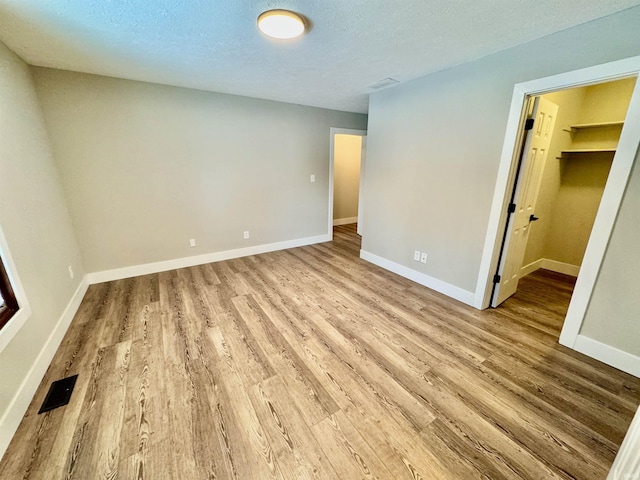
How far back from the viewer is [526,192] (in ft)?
8.09

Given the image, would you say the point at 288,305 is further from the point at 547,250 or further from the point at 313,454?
the point at 547,250

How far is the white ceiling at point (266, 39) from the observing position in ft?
5.02

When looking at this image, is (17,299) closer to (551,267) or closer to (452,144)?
(452,144)

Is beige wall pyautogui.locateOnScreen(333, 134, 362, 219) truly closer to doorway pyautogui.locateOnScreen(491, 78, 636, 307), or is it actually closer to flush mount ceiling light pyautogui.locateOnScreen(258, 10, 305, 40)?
doorway pyautogui.locateOnScreen(491, 78, 636, 307)

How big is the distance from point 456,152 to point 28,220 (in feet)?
12.8


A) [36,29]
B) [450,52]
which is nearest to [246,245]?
[36,29]

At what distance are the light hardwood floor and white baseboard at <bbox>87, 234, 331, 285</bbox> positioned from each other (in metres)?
0.43

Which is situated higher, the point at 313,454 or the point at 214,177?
the point at 214,177

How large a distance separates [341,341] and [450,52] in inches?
107

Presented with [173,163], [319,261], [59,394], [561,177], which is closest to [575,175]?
[561,177]

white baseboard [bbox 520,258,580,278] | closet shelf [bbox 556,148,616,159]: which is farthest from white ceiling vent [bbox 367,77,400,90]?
white baseboard [bbox 520,258,580,278]

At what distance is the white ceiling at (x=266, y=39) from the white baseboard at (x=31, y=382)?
7.48ft

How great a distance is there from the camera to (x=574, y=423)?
1.45m

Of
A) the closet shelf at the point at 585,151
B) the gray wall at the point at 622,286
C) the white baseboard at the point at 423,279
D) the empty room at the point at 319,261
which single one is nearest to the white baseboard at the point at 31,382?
the empty room at the point at 319,261
